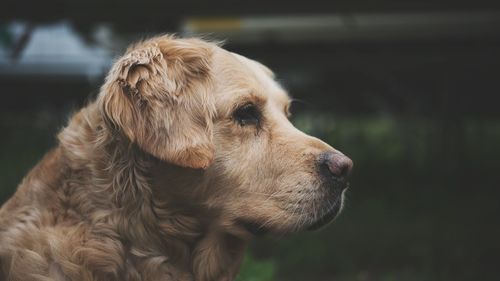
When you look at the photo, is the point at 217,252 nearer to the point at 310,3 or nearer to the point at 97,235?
the point at 97,235

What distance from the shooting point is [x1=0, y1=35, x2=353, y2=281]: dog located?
2.41 metres

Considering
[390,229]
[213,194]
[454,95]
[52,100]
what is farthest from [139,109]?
[52,100]

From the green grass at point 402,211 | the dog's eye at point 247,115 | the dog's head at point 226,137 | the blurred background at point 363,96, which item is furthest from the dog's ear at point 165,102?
the green grass at point 402,211

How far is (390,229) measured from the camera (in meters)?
5.46

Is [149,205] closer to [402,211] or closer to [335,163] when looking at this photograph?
[335,163]

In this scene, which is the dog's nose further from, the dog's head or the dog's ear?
the dog's ear

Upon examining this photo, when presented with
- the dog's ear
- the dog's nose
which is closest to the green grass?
the dog's nose

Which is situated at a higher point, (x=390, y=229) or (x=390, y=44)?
(x=390, y=44)

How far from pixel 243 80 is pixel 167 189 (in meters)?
0.51

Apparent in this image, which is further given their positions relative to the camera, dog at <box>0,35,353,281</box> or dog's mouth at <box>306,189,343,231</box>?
dog's mouth at <box>306,189,343,231</box>

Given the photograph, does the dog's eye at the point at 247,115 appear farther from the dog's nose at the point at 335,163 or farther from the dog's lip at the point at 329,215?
the dog's lip at the point at 329,215

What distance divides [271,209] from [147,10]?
3.29 m

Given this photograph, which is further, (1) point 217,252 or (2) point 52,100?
(2) point 52,100

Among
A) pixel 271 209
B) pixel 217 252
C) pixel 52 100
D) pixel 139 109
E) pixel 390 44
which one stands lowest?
pixel 52 100
